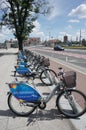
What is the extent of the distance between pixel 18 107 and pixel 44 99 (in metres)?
0.68

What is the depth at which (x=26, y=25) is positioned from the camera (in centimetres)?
4647

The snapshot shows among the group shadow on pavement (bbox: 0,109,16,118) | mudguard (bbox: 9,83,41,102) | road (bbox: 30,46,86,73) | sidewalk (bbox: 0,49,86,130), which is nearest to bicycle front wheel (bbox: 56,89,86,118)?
sidewalk (bbox: 0,49,86,130)

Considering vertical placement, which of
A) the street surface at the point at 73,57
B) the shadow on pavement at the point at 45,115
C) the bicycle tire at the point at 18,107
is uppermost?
the bicycle tire at the point at 18,107

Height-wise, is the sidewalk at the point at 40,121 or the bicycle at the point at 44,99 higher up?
the bicycle at the point at 44,99

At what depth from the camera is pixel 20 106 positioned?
A: 5.98m

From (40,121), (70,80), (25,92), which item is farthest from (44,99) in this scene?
(70,80)

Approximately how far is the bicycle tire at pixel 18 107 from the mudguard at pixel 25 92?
0.16 m

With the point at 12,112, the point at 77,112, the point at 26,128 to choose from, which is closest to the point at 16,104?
the point at 12,112

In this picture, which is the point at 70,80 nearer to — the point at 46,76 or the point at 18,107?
the point at 18,107

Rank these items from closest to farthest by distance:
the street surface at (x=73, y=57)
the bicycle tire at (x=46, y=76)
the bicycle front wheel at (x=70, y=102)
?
the bicycle front wheel at (x=70, y=102)
the bicycle tire at (x=46, y=76)
the street surface at (x=73, y=57)

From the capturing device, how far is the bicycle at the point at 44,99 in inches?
222

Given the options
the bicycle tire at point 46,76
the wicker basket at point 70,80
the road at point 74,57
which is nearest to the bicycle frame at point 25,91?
the wicker basket at point 70,80

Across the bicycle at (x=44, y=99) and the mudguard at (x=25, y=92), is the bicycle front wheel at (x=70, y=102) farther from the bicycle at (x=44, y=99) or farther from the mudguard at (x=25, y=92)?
the mudguard at (x=25, y=92)

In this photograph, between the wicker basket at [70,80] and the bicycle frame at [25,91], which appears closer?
the wicker basket at [70,80]
